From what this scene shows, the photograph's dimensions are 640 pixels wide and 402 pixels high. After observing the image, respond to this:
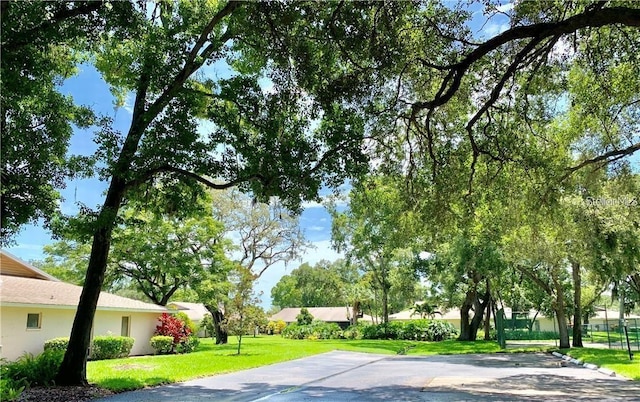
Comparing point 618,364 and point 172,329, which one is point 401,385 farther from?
point 172,329

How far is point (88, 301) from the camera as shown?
1255 cm

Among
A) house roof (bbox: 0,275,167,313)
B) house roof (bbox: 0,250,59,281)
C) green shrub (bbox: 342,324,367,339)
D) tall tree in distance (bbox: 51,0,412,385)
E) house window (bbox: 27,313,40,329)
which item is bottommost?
green shrub (bbox: 342,324,367,339)

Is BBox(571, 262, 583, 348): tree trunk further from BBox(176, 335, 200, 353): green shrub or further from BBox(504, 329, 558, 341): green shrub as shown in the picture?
BBox(176, 335, 200, 353): green shrub

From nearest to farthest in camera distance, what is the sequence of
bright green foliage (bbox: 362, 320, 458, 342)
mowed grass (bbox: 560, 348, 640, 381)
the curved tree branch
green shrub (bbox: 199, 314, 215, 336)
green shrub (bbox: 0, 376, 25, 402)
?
the curved tree branch < green shrub (bbox: 0, 376, 25, 402) < mowed grass (bbox: 560, 348, 640, 381) < bright green foliage (bbox: 362, 320, 458, 342) < green shrub (bbox: 199, 314, 215, 336)

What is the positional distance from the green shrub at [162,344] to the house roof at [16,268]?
5.55m

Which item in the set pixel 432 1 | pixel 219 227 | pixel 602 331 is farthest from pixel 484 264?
pixel 602 331

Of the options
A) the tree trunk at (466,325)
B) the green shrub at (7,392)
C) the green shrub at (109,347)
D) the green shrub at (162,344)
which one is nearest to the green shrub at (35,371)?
the green shrub at (7,392)

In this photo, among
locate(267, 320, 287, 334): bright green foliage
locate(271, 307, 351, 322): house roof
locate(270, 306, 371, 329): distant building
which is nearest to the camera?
locate(267, 320, 287, 334): bright green foliage

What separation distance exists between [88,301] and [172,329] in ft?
47.5

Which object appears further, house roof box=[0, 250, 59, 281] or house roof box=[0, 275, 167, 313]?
house roof box=[0, 250, 59, 281]

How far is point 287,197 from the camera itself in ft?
39.2

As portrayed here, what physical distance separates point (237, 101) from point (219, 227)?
746 inches

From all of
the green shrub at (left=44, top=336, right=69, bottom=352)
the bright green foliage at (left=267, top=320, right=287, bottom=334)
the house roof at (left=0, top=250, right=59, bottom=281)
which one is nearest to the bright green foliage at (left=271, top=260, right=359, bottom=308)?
the bright green foliage at (left=267, top=320, right=287, bottom=334)

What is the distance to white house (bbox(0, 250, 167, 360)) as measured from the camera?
1839 centimetres
